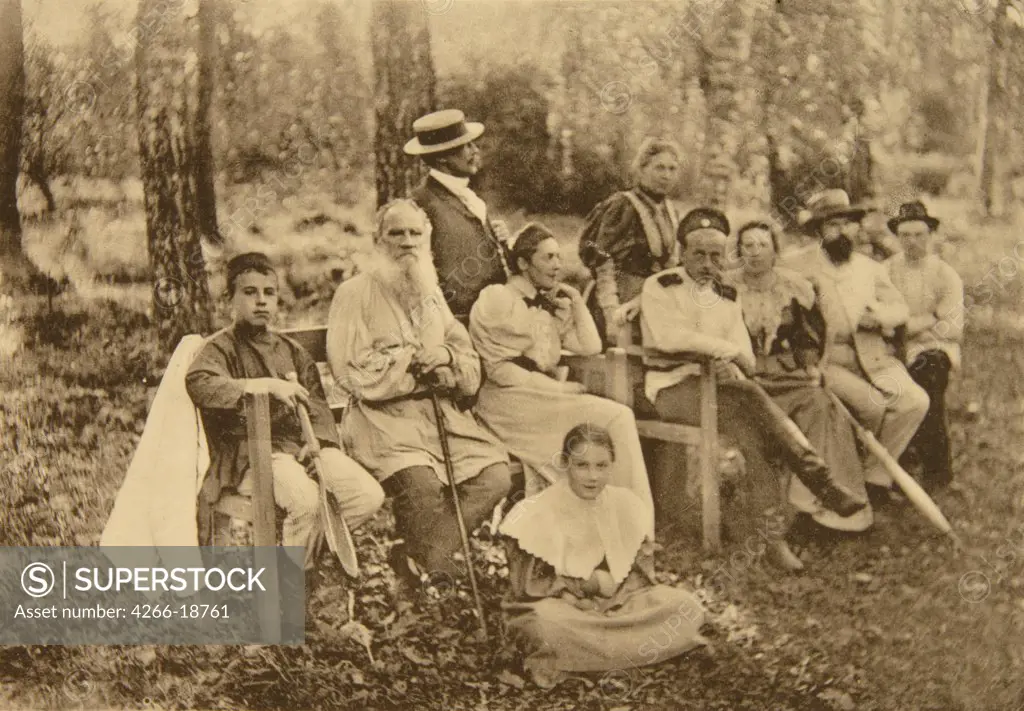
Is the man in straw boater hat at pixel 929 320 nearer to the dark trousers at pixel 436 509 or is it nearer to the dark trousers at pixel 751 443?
the dark trousers at pixel 751 443

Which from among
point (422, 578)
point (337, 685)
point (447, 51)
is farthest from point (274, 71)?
point (337, 685)

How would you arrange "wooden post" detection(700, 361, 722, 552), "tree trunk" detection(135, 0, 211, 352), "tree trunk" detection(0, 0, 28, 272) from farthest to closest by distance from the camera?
1. "tree trunk" detection(0, 0, 28, 272)
2. "tree trunk" detection(135, 0, 211, 352)
3. "wooden post" detection(700, 361, 722, 552)

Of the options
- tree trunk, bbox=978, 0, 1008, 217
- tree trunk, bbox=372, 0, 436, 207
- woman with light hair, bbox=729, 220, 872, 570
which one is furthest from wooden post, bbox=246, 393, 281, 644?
tree trunk, bbox=978, 0, 1008, 217

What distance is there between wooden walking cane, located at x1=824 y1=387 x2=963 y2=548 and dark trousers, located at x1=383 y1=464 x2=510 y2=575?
1.66 meters

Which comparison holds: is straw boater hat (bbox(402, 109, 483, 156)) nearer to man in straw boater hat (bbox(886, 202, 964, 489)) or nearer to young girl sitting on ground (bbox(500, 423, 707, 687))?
young girl sitting on ground (bbox(500, 423, 707, 687))

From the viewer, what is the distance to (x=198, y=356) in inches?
179

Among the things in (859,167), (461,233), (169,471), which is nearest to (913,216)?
(859,167)

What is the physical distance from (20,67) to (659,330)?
351cm

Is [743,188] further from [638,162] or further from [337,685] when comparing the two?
[337,685]

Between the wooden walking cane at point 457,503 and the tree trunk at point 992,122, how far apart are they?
281 cm

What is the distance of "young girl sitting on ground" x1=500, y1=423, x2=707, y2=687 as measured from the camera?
174 inches

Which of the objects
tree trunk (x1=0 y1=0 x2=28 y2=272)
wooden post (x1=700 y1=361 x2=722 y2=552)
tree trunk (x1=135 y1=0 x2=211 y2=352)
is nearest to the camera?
wooden post (x1=700 y1=361 x2=722 y2=552)

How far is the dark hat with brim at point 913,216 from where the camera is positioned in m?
4.46

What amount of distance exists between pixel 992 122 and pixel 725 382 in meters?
1.82
